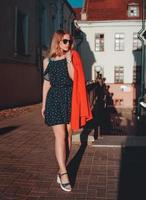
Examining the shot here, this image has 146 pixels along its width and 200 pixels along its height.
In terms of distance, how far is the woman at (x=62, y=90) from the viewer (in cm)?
519

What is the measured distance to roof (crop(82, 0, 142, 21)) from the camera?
144 ft

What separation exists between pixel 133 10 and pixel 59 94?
4096cm

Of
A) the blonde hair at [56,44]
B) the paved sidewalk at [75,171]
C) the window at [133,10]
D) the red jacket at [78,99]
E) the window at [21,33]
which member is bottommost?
the paved sidewalk at [75,171]

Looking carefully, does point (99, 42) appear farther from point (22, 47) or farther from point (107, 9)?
point (22, 47)

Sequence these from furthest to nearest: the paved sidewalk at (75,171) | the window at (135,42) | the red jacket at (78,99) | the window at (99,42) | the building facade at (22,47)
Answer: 1. the window at (99,42)
2. the window at (135,42)
3. the building facade at (22,47)
4. the red jacket at (78,99)
5. the paved sidewalk at (75,171)

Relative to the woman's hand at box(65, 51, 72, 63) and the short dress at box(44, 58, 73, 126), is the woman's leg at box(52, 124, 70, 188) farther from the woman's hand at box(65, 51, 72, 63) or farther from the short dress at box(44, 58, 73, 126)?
the woman's hand at box(65, 51, 72, 63)

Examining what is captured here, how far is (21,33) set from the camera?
2130cm

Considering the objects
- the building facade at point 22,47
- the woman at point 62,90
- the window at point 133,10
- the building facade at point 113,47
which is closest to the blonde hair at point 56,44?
the woman at point 62,90

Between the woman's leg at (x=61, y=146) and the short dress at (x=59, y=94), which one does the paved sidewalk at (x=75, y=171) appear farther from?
→ the short dress at (x=59, y=94)

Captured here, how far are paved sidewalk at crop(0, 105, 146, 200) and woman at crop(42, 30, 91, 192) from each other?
12.6 inches

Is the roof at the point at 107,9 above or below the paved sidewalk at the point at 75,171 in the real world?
above

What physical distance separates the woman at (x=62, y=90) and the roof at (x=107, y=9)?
39072mm

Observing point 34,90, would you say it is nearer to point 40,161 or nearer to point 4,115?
point 4,115

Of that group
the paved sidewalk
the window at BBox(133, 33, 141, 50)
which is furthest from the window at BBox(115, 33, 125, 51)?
the paved sidewalk
